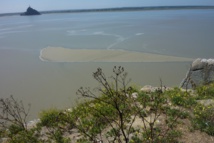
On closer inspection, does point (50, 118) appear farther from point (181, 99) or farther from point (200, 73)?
point (200, 73)

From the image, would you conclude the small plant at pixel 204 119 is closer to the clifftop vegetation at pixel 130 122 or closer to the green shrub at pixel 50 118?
the clifftop vegetation at pixel 130 122

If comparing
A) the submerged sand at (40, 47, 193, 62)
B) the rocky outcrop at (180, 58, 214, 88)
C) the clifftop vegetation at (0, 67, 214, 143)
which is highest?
the submerged sand at (40, 47, 193, 62)

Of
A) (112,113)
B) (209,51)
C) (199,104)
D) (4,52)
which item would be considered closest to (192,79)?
(199,104)

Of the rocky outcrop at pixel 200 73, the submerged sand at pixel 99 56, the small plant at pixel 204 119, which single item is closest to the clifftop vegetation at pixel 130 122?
the small plant at pixel 204 119

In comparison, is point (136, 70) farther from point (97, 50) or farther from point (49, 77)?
point (97, 50)

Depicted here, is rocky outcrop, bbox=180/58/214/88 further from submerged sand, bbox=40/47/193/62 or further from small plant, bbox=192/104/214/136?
submerged sand, bbox=40/47/193/62

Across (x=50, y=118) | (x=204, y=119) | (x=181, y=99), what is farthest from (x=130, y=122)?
(x=50, y=118)

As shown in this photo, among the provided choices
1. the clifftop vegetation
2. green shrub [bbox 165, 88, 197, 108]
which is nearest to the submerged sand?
green shrub [bbox 165, 88, 197, 108]
